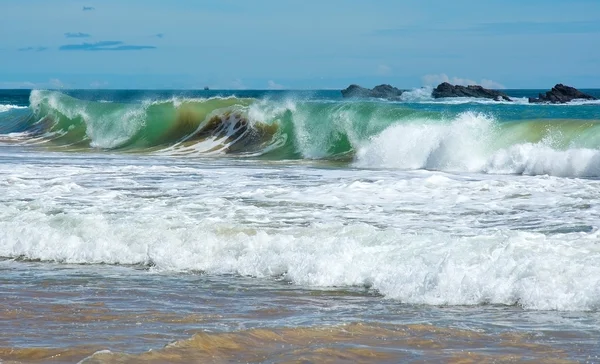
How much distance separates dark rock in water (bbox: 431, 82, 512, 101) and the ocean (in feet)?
188

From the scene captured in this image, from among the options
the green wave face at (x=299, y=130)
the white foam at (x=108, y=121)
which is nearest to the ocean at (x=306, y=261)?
the green wave face at (x=299, y=130)

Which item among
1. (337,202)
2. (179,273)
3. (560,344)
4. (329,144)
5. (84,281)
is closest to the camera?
(560,344)

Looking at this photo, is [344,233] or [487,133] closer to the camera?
[344,233]

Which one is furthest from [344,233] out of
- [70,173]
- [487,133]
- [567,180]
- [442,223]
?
[487,133]

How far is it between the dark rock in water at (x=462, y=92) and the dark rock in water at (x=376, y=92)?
371 centimetres

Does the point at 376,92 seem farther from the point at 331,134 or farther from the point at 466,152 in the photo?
the point at 466,152

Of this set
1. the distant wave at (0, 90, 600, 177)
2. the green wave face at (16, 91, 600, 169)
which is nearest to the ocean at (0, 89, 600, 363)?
the distant wave at (0, 90, 600, 177)

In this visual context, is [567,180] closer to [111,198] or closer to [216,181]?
[216,181]

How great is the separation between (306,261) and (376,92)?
76849mm

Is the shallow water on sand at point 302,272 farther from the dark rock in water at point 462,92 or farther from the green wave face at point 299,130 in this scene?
the dark rock in water at point 462,92

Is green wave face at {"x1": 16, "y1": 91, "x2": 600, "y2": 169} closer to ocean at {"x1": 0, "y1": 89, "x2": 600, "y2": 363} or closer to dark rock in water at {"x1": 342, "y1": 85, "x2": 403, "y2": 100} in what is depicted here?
ocean at {"x1": 0, "y1": 89, "x2": 600, "y2": 363}

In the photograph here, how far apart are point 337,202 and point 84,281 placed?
4579 mm

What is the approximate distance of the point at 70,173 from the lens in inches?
619

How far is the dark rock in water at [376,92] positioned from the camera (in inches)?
3217
